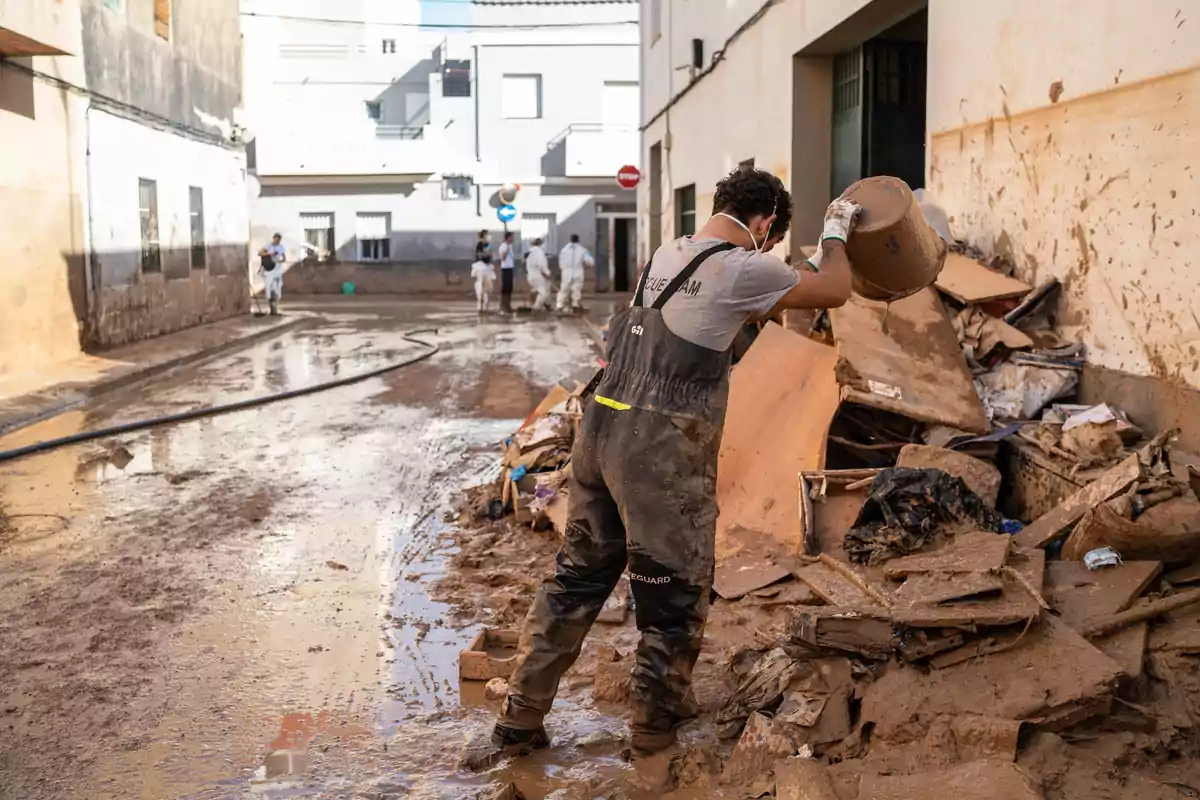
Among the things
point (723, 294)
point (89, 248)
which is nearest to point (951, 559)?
point (723, 294)

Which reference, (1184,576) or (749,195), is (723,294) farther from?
(1184,576)

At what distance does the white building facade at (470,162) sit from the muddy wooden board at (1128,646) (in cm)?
3054

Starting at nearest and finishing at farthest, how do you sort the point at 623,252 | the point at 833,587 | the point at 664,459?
the point at 664,459
the point at 833,587
the point at 623,252

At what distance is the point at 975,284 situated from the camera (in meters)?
6.60

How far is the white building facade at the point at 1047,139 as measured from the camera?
17.2 feet

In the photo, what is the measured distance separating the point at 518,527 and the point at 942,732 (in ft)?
11.4

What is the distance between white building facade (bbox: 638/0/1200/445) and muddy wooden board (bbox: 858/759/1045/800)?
271 cm

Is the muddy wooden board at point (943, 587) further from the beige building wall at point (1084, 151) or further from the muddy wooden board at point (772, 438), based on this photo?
the beige building wall at point (1084, 151)

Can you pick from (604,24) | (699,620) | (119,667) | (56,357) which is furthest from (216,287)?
(699,620)

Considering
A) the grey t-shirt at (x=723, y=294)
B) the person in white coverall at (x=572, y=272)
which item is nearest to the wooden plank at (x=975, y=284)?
the grey t-shirt at (x=723, y=294)

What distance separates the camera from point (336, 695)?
13.8ft

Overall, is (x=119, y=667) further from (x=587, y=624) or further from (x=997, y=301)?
(x=997, y=301)

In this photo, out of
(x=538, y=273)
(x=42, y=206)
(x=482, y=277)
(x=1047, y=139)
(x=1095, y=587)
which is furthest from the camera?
(x=538, y=273)

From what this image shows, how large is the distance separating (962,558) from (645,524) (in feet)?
4.46
